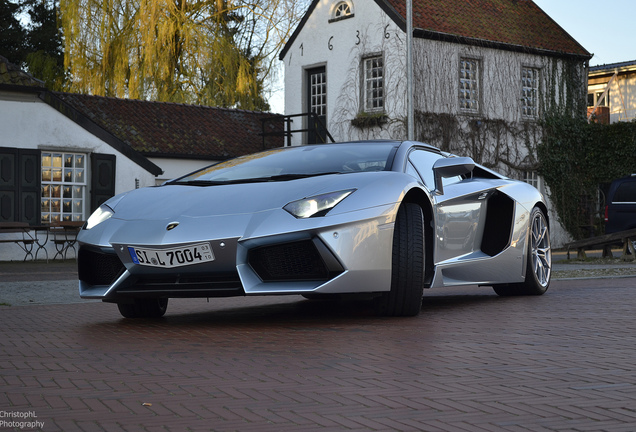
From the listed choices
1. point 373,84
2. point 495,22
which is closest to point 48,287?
point 373,84

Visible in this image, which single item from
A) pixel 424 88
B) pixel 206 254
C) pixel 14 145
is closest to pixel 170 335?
pixel 206 254

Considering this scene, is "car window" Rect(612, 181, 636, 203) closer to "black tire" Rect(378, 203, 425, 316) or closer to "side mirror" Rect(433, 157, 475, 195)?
"side mirror" Rect(433, 157, 475, 195)

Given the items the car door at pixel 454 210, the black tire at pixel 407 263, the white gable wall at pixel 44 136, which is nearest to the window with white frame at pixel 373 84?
the white gable wall at pixel 44 136

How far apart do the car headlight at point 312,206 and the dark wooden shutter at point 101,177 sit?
16.8 m

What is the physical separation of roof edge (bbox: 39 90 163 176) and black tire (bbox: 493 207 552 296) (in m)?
14.9

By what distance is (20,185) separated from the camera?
20.9m

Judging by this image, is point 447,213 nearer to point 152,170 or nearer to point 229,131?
point 152,170

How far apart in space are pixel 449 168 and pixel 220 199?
196 centimetres

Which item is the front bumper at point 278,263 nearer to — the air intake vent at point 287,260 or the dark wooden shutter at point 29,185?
the air intake vent at point 287,260

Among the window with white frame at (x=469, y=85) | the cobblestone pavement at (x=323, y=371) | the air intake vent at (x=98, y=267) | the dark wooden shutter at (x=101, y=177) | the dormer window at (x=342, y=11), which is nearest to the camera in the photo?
the cobblestone pavement at (x=323, y=371)

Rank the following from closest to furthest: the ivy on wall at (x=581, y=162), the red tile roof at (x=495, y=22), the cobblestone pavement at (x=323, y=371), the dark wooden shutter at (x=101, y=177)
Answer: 1. the cobblestone pavement at (x=323, y=371)
2. the dark wooden shutter at (x=101, y=177)
3. the red tile roof at (x=495, y=22)
4. the ivy on wall at (x=581, y=162)

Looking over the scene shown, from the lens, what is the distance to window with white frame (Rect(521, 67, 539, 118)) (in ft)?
93.0

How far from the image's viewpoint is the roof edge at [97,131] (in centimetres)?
2127

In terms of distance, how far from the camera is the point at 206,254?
585 centimetres
